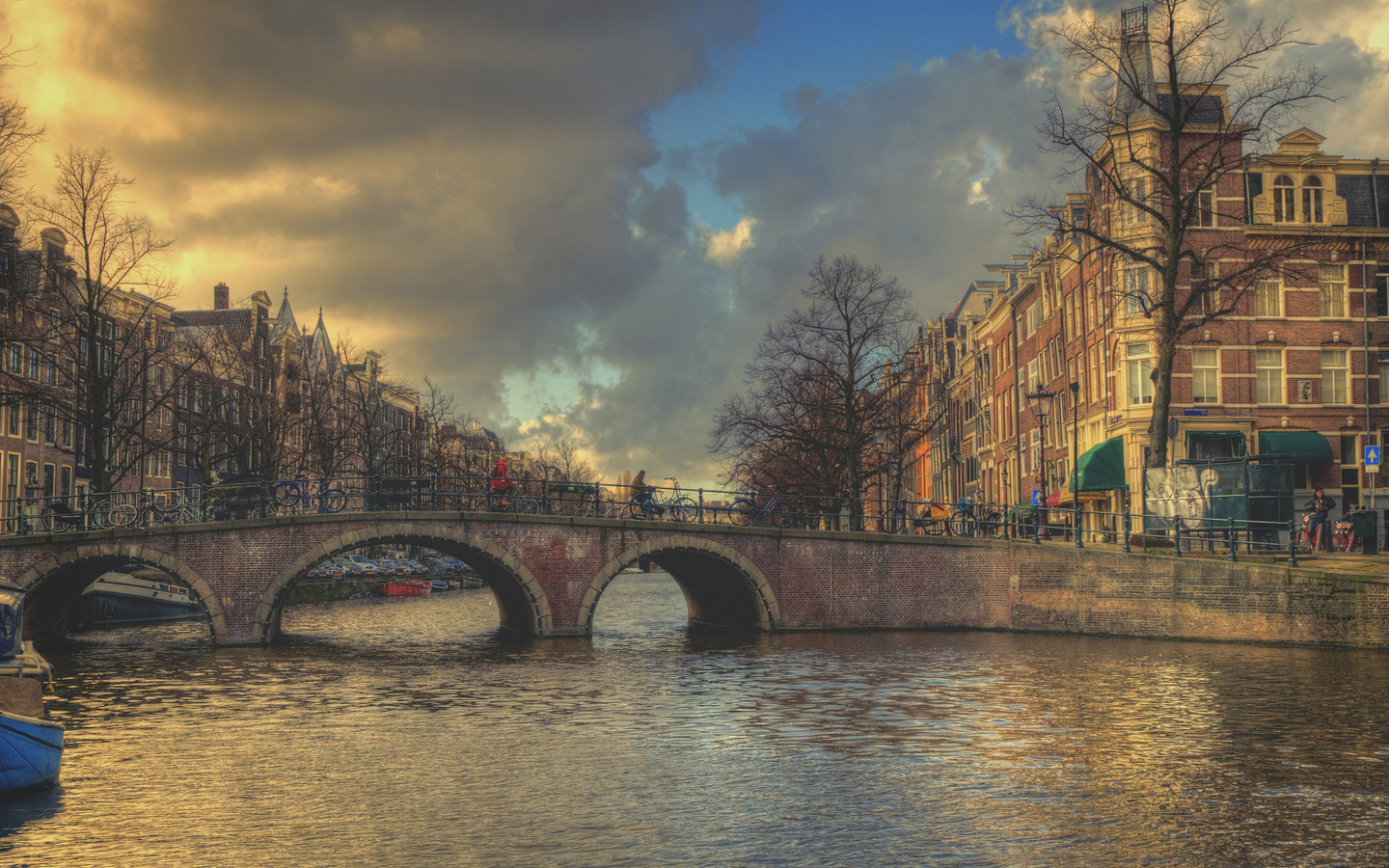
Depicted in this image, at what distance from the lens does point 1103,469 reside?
1650 inches

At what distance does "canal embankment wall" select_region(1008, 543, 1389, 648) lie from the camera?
27.2m

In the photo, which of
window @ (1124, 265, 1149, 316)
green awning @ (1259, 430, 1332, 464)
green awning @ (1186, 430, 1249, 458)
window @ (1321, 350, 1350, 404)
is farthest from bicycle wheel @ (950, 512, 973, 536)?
window @ (1321, 350, 1350, 404)

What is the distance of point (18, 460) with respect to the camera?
175ft

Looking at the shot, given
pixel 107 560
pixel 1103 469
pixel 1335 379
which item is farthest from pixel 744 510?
pixel 1335 379

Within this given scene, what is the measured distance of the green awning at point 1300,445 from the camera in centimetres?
3997

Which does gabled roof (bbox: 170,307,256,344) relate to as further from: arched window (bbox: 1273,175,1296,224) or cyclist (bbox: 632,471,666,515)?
arched window (bbox: 1273,175,1296,224)

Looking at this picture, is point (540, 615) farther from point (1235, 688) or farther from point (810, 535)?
point (1235, 688)

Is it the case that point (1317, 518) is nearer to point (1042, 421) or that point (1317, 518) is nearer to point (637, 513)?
point (1042, 421)

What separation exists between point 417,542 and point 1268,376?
89.4 feet

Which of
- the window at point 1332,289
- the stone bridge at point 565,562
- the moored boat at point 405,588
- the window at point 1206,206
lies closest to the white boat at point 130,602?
the stone bridge at point 565,562

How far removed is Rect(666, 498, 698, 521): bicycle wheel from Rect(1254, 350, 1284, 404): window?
1882 cm

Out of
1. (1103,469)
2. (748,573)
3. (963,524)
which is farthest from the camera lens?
(1103,469)

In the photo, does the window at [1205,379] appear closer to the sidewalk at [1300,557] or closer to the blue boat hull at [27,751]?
the sidewalk at [1300,557]

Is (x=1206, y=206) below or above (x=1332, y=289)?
above
